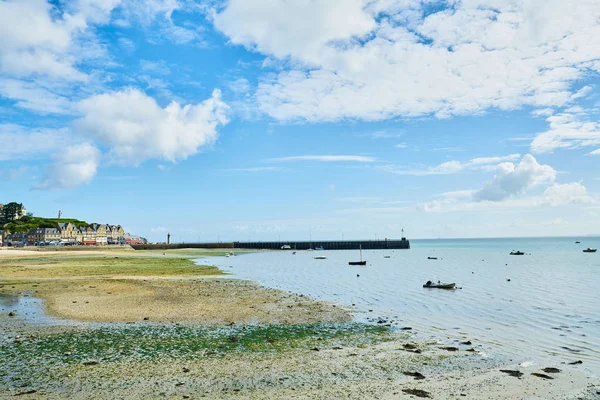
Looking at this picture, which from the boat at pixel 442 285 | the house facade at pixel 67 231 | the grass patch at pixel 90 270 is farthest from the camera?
the house facade at pixel 67 231

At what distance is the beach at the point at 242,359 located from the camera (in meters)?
12.9

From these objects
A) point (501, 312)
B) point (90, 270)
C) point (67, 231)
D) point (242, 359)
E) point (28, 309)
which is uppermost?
point (67, 231)

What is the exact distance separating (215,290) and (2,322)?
1684 cm

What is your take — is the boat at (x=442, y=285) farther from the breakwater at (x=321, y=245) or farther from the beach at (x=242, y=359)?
the breakwater at (x=321, y=245)

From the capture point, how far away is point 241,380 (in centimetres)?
1363

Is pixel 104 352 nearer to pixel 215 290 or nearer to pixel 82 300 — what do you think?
pixel 82 300

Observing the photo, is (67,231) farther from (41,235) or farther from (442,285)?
(442,285)

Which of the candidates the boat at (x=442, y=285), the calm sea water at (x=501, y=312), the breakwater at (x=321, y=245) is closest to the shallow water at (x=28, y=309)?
the calm sea water at (x=501, y=312)

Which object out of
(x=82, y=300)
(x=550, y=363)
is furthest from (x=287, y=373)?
(x=82, y=300)

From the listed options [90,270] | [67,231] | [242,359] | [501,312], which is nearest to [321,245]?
[67,231]

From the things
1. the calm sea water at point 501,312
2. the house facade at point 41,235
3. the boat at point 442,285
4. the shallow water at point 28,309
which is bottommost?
the calm sea water at point 501,312

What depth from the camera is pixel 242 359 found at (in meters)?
15.9

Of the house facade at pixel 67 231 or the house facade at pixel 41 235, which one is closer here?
the house facade at pixel 41 235

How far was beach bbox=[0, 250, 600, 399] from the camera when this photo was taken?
12.9 metres
